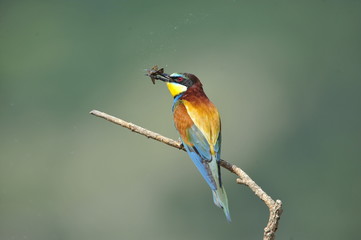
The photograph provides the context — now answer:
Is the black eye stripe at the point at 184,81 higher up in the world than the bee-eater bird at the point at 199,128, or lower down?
higher up

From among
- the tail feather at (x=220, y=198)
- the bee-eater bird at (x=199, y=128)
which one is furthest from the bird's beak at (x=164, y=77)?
the tail feather at (x=220, y=198)

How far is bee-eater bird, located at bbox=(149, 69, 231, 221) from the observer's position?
197 centimetres

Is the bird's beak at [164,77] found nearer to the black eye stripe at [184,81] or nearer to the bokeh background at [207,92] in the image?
the black eye stripe at [184,81]

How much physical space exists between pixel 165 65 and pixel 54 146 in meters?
1.20

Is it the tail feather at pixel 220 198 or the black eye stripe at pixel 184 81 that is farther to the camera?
the black eye stripe at pixel 184 81

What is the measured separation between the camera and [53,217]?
5254 millimetres

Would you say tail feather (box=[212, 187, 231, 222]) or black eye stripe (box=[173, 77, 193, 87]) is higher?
black eye stripe (box=[173, 77, 193, 87])

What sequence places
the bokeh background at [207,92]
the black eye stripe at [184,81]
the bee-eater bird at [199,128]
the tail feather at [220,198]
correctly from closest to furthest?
the tail feather at [220,198]
the bee-eater bird at [199,128]
the black eye stripe at [184,81]
the bokeh background at [207,92]

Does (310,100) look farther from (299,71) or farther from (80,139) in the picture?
(80,139)

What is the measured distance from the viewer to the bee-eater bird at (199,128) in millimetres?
1974

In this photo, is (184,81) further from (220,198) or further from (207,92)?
(207,92)

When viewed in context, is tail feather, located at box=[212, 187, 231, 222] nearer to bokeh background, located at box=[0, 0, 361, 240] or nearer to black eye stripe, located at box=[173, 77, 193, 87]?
black eye stripe, located at box=[173, 77, 193, 87]

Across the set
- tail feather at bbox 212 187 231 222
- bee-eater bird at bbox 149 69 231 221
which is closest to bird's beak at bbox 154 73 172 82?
bee-eater bird at bbox 149 69 231 221

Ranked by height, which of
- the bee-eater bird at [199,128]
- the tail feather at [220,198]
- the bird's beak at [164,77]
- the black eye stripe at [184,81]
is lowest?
the tail feather at [220,198]
